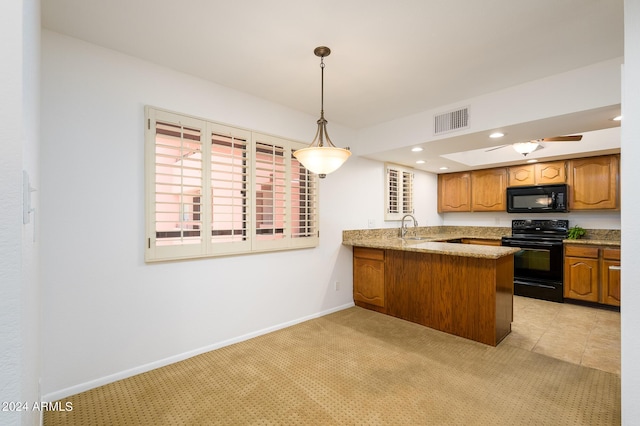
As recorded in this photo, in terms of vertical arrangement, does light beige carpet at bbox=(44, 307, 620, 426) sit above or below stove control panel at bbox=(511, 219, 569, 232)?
below

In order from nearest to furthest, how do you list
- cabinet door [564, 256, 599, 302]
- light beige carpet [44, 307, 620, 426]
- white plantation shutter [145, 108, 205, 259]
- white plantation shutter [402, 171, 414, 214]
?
light beige carpet [44, 307, 620, 426], white plantation shutter [145, 108, 205, 259], cabinet door [564, 256, 599, 302], white plantation shutter [402, 171, 414, 214]

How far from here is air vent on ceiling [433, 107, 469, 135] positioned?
304 centimetres

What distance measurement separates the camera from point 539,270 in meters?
4.45

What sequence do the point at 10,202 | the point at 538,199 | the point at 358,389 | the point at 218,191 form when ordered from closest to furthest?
the point at 10,202 < the point at 358,389 < the point at 218,191 < the point at 538,199

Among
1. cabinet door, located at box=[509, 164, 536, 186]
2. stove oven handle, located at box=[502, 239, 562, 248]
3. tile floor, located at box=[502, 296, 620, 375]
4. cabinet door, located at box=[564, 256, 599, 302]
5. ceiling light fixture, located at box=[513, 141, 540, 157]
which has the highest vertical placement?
ceiling light fixture, located at box=[513, 141, 540, 157]

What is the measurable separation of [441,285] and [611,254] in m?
2.63

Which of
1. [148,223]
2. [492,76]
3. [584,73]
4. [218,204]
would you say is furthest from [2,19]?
[584,73]

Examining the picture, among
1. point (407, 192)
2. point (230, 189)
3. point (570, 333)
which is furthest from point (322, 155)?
point (407, 192)

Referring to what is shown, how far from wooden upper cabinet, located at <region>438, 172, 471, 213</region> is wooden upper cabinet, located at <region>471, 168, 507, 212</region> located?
109 mm

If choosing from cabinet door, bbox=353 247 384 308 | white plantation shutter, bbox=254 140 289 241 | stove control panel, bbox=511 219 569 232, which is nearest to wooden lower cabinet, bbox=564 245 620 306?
stove control panel, bbox=511 219 569 232

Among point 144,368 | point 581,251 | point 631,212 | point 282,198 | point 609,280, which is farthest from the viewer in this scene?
point 581,251

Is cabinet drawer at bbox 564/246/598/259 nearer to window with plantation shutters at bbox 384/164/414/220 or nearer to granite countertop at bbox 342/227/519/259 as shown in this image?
granite countertop at bbox 342/227/519/259

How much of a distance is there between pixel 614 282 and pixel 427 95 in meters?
3.56

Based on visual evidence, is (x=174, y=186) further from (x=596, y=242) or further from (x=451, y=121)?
(x=596, y=242)
